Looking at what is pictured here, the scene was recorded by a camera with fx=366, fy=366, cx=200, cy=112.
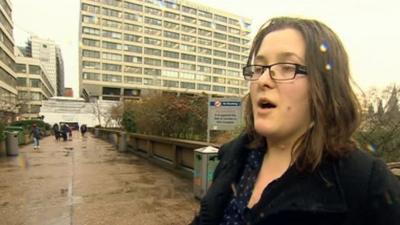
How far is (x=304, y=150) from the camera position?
1162 mm

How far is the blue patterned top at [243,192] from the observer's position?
1.26m

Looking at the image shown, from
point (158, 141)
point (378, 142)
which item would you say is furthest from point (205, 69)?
point (378, 142)

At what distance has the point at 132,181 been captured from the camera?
9508 millimetres

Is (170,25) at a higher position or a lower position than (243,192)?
higher

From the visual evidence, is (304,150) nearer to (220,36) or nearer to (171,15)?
(171,15)

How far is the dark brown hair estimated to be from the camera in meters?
1.15

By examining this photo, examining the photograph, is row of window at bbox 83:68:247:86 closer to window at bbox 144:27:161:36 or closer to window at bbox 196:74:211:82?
window at bbox 196:74:211:82

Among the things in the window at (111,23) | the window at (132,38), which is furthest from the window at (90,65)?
the window at (132,38)

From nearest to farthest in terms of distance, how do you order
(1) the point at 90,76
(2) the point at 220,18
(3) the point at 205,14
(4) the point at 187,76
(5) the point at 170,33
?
(1) the point at 90,76
(5) the point at 170,33
(4) the point at 187,76
(3) the point at 205,14
(2) the point at 220,18

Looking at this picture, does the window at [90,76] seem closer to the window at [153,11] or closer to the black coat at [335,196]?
the window at [153,11]

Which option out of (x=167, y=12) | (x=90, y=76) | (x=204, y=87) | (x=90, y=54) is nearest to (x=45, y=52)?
(x=167, y=12)

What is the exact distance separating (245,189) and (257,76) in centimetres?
41

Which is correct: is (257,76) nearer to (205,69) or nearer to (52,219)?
(52,219)

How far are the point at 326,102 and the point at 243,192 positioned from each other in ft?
1.40
